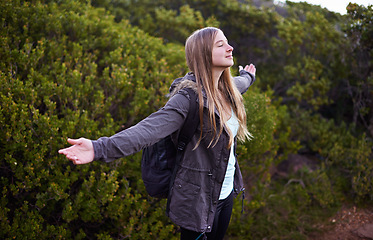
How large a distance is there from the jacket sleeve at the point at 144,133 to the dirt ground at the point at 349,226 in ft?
12.0

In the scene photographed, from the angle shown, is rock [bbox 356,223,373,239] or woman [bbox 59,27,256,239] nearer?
woman [bbox 59,27,256,239]

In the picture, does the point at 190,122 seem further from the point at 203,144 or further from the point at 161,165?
the point at 161,165

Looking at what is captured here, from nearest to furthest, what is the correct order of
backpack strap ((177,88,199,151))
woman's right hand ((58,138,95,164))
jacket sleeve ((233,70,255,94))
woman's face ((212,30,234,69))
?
woman's right hand ((58,138,95,164))
backpack strap ((177,88,199,151))
woman's face ((212,30,234,69))
jacket sleeve ((233,70,255,94))

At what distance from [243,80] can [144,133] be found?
1.41 m

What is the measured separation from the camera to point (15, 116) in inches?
111

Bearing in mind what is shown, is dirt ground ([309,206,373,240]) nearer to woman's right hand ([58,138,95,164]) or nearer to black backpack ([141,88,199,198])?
black backpack ([141,88,199,198])

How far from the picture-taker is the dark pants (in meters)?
2.09

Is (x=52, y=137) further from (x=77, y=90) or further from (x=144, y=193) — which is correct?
(x=144, y=193)

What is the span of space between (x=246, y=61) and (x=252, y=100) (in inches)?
147

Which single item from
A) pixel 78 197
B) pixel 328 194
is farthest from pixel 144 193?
pixel 328 194

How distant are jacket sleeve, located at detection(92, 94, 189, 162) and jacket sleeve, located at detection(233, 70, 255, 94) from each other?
940 millimetres

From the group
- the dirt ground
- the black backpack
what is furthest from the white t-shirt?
the dirt ground

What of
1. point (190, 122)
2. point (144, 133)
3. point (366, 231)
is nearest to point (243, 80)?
point (190, 122)

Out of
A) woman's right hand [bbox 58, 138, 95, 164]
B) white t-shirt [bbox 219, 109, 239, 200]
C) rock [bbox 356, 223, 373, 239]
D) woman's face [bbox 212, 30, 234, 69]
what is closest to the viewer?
woman's right hand [bbox 58, 138, 95, 164]
